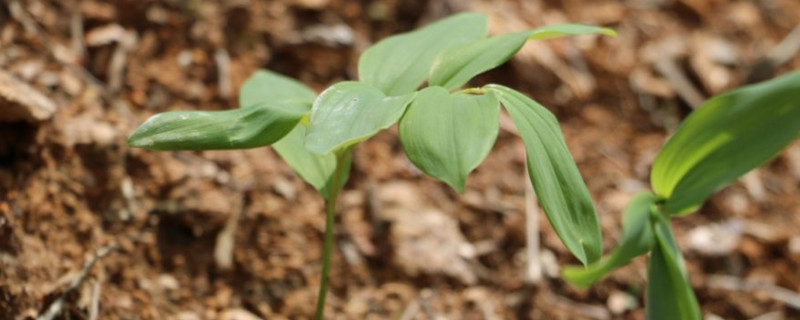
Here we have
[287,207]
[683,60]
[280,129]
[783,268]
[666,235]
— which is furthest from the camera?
[683,60]

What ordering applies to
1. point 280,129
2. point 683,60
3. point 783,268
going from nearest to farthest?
1. point 280,129
2. point 783,268
3. point 683,60

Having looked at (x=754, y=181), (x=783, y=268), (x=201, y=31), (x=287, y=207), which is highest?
(x=201, y=31)

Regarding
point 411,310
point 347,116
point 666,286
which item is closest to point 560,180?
point 347,116

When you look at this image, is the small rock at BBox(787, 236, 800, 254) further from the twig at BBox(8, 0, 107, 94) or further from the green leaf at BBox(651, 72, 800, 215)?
the twig at BBox(8, 0, 107, 94)

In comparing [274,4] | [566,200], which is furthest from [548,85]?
[566,200]

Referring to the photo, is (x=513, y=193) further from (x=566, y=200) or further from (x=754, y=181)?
(x=566, y=200)

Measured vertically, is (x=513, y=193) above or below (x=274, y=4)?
below
